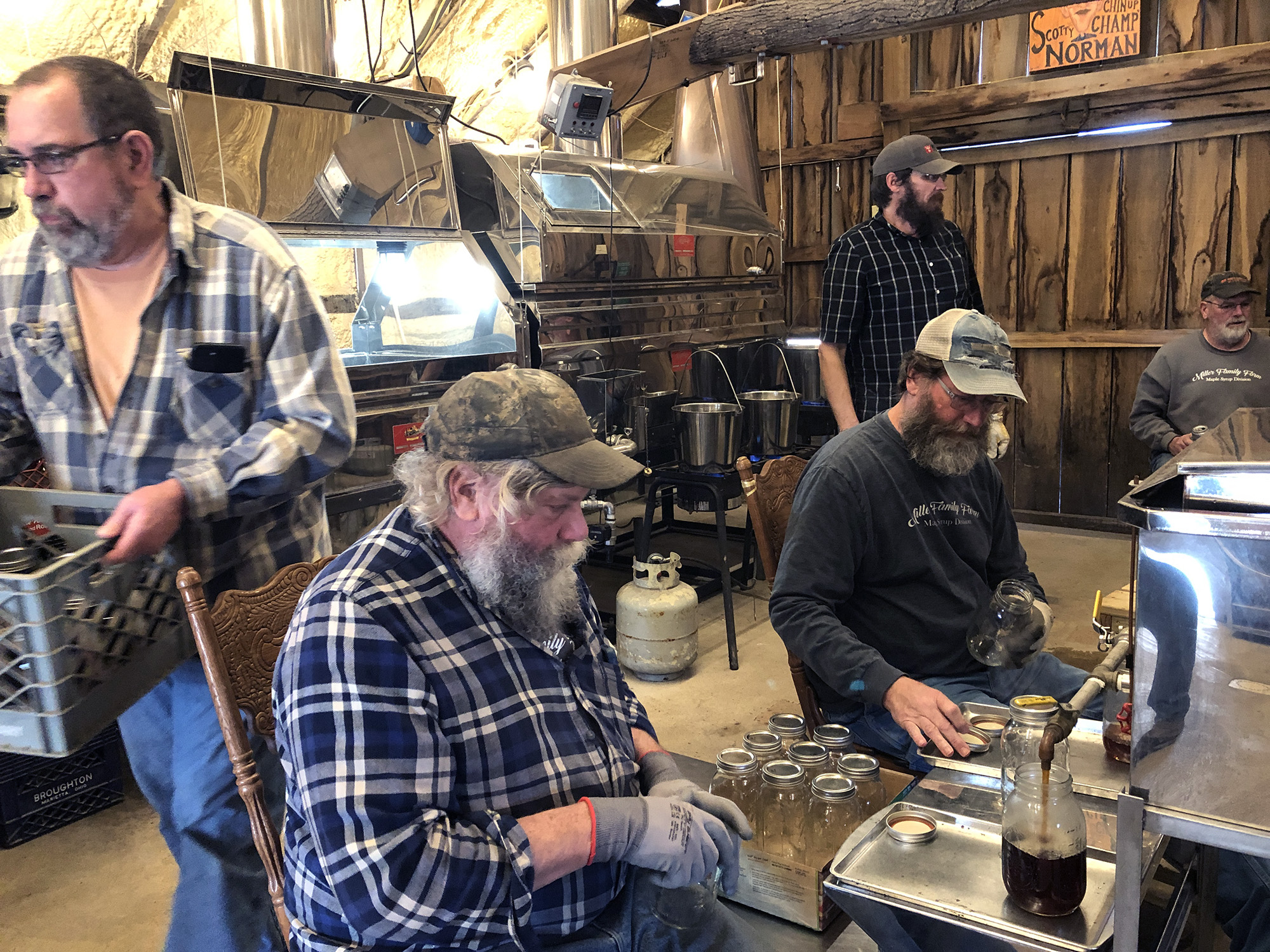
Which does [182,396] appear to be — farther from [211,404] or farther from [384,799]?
[384,799]

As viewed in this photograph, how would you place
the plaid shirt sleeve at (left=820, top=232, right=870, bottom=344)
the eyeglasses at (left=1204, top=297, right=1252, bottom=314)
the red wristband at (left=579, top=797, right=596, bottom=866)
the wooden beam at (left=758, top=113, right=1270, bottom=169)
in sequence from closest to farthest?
the red wristband at (left=579, top=797, right=596, bottom=866), the plaid shirt sleeve at (left=820, top=232, right=870, bottom=344), the eyeglasses at (left=1204, top=297, right=1252, bottom=314), the wooden beam at (left=758, top=113, right=1270, bottom=169)

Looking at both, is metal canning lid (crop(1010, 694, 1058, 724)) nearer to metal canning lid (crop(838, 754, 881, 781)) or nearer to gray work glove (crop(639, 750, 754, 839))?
metal canning lid (crop(838, 754, 881, 781))

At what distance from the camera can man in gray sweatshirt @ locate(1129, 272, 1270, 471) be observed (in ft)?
14.4

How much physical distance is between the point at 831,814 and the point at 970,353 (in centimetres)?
111

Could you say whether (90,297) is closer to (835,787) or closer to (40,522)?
(40,522)

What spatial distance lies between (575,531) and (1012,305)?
5.35 metres

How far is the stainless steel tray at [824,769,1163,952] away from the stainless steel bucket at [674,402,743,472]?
9.39ft

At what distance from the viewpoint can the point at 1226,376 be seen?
445cm

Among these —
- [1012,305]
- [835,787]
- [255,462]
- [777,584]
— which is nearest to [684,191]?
[1012,305]

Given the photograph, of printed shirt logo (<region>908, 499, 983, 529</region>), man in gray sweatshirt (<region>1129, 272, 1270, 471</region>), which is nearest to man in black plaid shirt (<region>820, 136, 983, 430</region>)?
man in gray sweatshirt (<region>1129, 272, 1270, 471</region>)

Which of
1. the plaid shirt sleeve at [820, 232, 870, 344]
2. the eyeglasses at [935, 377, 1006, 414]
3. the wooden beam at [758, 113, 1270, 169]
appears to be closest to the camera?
the eyeglasses at [935, 377, 1006, 414]

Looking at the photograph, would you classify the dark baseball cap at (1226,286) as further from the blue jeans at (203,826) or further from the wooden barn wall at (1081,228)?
the blue jeans at (203,826)

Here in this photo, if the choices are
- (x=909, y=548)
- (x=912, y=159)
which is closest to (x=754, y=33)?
(x=912, y=159)

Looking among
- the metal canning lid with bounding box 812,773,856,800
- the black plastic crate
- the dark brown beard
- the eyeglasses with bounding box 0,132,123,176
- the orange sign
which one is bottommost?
the black plastic crate
